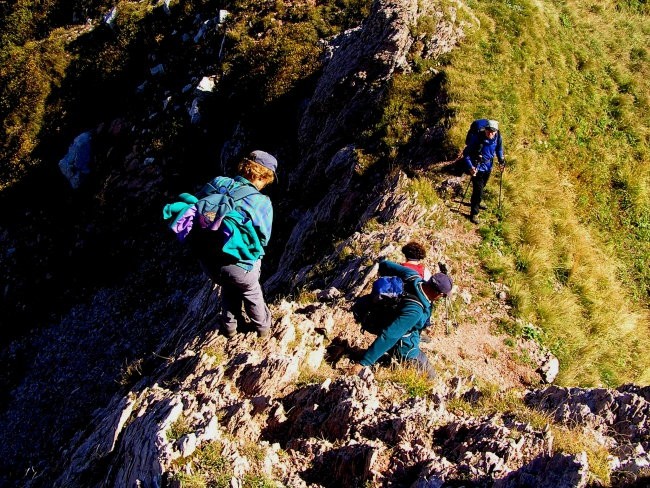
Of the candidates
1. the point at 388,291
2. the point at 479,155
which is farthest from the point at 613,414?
the point at 479,155

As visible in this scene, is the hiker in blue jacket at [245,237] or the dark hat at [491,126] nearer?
the hiker in blue jacket at [245,237]

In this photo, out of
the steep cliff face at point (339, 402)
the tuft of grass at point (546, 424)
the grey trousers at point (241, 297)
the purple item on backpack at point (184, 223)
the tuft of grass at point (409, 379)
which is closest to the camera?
the tuft of grass at point (546, 424)

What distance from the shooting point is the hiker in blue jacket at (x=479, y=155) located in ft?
36.4

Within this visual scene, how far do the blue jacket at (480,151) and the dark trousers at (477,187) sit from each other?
13 cm

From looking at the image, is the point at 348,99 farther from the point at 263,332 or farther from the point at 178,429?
the point at 178,429

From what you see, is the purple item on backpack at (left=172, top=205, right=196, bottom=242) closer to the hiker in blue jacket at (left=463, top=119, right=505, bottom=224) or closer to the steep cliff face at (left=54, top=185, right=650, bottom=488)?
the steep cliff face at (left=54, top=185, right=650, bottom=488)

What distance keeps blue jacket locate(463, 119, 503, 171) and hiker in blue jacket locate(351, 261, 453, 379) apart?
15.6ft

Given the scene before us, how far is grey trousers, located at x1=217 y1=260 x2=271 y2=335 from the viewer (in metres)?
6.93

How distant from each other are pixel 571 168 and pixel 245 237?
1215 centimetres

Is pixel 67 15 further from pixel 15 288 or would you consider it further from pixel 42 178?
pixel 15 288

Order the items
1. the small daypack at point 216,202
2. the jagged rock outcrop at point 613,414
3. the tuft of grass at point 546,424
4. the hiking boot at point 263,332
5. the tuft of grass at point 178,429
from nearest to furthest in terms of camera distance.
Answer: the tuft of grass at point 546,424, the jagged rock outcrop at point 613,414, the tuft of grass at point 178,429, the small daypack at point 216,202, the hiking boot at point 263,332

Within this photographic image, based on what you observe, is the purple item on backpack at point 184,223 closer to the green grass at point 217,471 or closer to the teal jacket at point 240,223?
the teal jacket at point 240,223

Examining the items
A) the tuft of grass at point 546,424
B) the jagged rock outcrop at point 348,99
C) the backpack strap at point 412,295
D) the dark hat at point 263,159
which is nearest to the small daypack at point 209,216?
the dark hat at point 263,159

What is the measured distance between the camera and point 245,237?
6641mm
